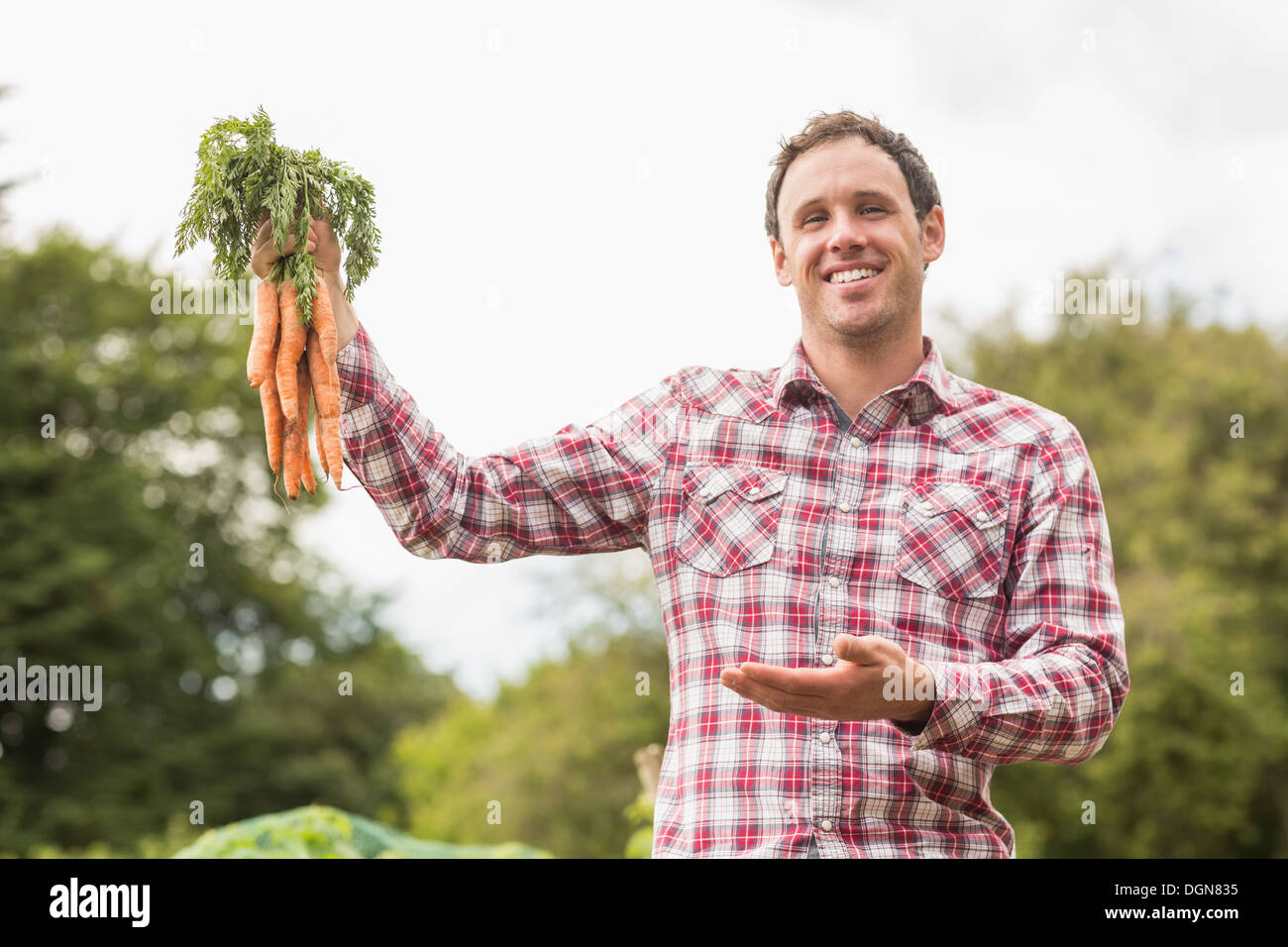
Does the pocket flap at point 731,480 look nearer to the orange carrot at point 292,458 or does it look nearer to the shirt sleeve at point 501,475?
the shirt sleeve at point 501,475

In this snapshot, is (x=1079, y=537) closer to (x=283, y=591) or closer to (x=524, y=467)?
(x=524, y=467)

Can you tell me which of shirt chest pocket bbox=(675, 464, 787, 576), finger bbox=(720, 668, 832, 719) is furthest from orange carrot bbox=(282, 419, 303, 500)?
finger bbox=(720, 668, 832, 719)

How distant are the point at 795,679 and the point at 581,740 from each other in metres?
18.7

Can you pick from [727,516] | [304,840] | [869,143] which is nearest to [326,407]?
[727,516]

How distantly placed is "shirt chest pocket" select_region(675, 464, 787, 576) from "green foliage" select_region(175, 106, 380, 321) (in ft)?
3.17

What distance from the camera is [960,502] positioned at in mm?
3006

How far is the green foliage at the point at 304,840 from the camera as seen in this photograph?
5395mm

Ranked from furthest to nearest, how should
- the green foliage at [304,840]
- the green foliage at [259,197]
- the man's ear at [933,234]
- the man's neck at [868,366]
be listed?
the green foliage at [304,840] < the man's ear at [933,234] < the man's neck at [868,366] < the green foliage at [259,197]

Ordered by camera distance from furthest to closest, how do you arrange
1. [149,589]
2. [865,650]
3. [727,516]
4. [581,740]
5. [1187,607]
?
[149,589], [581,740], [1187,607], [727,516], [865,650]

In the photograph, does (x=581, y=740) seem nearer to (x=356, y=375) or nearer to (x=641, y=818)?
(x=641, y=818)

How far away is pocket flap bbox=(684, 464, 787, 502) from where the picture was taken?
311cm

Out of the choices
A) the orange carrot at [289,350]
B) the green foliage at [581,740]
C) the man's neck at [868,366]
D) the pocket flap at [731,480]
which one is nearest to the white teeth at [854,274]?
the man's neck at [868,366]

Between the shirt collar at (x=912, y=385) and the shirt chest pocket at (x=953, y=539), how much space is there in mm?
223
